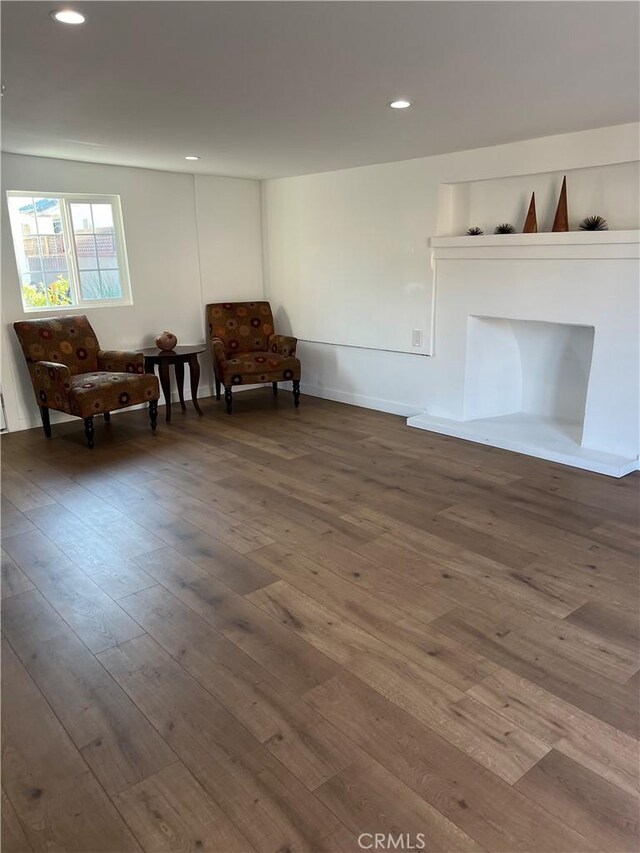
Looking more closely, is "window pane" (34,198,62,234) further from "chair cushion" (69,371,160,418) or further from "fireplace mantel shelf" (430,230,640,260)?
"fireplace mantel shelf" (430,230,640,260)

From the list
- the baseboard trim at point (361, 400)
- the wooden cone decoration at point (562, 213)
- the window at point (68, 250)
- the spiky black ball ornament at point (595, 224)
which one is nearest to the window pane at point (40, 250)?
the window at point (68, 250)

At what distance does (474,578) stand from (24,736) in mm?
1744

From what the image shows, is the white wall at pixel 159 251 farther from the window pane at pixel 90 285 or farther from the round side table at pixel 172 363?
the round side table at pixel 172 363

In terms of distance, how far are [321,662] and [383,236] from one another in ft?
12.7

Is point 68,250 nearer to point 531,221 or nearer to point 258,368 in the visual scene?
point 258,368

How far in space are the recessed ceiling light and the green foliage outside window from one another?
3232 mm

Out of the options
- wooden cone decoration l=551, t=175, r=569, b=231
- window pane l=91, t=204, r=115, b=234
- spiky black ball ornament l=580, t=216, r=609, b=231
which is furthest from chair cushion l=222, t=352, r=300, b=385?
spiky black ball ornament l=580, t=216, r=609, b=231

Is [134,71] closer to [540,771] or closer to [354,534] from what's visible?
[354,534]

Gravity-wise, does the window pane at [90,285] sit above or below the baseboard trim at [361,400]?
above

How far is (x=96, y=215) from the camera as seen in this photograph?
5078 mm

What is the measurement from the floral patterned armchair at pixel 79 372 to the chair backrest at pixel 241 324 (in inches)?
42.4

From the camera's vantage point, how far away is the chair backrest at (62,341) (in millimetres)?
4535

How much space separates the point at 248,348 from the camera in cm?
582

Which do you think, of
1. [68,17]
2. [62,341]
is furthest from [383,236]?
[68,17]
